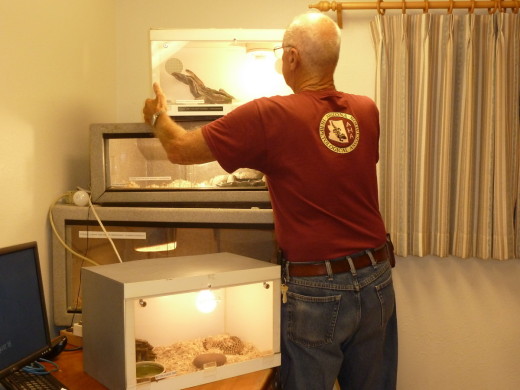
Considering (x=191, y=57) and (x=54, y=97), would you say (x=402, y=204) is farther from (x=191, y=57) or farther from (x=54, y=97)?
(x=54, y=97)

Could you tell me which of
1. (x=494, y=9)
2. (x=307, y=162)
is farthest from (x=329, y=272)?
(x=494, y=9)

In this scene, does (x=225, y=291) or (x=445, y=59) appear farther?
(x=445, y=59)

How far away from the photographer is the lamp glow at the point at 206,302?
4.84 feet

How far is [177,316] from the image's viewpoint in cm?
145

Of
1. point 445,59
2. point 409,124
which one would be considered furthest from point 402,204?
point 445,59

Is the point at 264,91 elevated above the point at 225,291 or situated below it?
above

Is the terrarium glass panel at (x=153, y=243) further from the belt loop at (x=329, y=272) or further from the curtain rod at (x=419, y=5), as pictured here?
the curtain rod at (x=419, y=5)

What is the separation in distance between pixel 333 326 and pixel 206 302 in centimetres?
35

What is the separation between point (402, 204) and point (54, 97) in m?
1.41

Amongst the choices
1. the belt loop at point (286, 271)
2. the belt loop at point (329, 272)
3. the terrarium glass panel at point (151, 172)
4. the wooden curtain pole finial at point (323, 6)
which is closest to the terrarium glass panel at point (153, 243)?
the terrarium glass panel at point (151, 172)

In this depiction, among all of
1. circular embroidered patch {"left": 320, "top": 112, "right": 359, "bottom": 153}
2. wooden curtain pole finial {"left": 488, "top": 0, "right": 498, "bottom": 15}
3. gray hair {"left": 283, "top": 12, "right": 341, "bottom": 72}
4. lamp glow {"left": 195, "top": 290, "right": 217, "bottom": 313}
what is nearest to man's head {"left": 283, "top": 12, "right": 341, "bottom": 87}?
gray hair {"left": 283, "top": 12, "right": 341, "bottom": 72}

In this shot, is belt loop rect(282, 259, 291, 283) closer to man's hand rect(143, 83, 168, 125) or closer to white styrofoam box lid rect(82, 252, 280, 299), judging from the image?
white styrofoam box lid rect(82, 252, 280, 299)

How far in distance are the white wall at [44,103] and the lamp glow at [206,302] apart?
0.60m

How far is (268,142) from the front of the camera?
4.57 ft
